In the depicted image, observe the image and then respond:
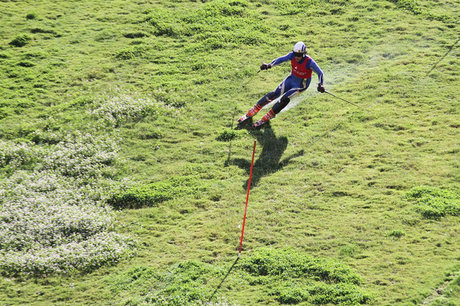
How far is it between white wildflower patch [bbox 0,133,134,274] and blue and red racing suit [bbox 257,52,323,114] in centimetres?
632

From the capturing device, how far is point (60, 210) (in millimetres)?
17000

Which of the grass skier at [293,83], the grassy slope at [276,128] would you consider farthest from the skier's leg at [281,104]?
the grassy slope at [276,128]

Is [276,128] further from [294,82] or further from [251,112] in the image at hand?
[294,82]

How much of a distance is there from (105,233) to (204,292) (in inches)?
159

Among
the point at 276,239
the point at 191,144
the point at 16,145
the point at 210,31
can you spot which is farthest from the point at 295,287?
the point at 210,31

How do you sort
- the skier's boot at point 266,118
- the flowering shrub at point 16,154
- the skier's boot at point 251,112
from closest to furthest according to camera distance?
the flowering shrub at point 16,154
the skier's boot at point 266,118
the skier's boot at point 251,112

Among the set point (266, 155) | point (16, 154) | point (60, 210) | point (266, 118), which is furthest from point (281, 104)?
point (16, 154)

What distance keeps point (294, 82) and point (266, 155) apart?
135 inches

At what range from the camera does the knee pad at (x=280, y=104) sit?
20.5m

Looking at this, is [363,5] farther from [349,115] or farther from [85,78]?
[85,78]

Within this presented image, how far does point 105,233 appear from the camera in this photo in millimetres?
16297

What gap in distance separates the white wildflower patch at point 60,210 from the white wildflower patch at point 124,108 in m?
1.49

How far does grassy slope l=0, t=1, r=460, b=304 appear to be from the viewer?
598 inches

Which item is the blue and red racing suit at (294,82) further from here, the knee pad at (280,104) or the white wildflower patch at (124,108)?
the white wildflower patch at (124,108)
